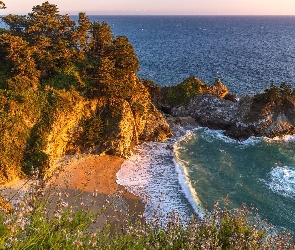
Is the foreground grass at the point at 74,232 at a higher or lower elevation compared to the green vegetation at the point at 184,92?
higher

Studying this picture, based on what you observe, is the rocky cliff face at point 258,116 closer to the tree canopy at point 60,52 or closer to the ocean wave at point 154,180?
the ocean wave at point 154,180

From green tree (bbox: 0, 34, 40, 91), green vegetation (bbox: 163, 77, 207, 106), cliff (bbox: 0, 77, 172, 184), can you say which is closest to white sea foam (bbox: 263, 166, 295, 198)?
cliff (bbox: 0, 77, 172, 184)

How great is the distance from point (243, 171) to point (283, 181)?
3367 mm

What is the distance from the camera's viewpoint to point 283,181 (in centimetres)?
2580

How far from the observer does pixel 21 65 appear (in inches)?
991

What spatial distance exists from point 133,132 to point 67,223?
74.7 ft

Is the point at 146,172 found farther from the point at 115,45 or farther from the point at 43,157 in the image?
the point at 115,45

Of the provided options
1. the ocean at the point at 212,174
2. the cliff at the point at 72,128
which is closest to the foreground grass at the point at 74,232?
the ocean at the point at 212,174

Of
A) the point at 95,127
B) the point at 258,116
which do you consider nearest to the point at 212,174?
the point at 95,127

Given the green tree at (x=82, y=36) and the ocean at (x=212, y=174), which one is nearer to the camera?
the ocean at (x=212, y=174)

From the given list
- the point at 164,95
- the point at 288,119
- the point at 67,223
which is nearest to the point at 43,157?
the point at 67,223

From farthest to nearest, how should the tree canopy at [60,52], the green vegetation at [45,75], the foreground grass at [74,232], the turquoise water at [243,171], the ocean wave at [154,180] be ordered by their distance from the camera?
the tree canopy at [60,52] < the green vegetation at [45,75] < the turquoise water at [243,171] < the ocean wave at [154,180] < the foreground grass at [74,232]

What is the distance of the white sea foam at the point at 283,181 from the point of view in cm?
2444

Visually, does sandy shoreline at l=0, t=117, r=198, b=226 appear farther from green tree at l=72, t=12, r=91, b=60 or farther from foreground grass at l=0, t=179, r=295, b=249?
green tree at l=72, t=12, r=91, b=60
